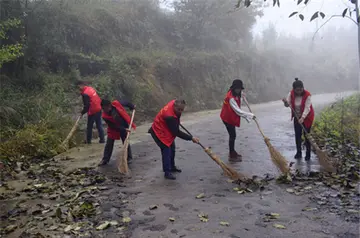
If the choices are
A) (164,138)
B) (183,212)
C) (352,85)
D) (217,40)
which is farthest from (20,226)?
(352,85)

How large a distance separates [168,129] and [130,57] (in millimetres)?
10388

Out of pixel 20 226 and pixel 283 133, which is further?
pixel 283 133

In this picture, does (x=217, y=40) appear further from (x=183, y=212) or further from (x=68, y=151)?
(x=183, y=212)

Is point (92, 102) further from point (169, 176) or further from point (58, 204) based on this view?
point (58, 204)

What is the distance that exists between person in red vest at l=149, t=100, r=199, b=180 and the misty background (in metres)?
4.02

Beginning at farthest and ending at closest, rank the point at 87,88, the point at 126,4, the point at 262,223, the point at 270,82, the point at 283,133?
the point at 270,82 → the point at 126,4 → the point at 283,133 → the point at 87,88 → the point at 262,223

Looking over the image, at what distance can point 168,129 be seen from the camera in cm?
566

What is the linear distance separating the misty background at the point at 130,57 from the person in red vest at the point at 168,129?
4.02 metres

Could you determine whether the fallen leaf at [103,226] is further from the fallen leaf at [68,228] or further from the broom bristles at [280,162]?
the broom bristles at [280,162]

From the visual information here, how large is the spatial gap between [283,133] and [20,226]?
8046mm

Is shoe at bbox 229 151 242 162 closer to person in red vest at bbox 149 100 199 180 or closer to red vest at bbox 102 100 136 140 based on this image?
person in red vest at bbox 149 100 199 180

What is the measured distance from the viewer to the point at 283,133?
1014 centimetres

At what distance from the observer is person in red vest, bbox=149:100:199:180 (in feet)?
18.0

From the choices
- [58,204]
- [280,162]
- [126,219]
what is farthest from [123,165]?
[280,162]
